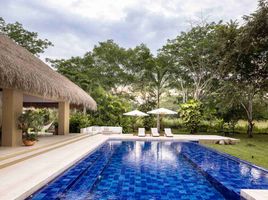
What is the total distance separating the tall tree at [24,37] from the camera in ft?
76.4

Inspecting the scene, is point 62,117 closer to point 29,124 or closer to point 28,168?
point 29,124

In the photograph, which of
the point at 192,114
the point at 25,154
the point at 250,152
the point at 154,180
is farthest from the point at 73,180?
the point at 192,114

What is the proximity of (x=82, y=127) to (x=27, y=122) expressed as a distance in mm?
8786

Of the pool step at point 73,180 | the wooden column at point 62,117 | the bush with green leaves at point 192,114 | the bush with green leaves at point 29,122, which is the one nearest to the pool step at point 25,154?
the bush with green leaves at point 29,122

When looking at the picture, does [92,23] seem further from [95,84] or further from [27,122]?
[27,122]

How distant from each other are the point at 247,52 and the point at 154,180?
425 inches

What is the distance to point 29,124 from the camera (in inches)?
355

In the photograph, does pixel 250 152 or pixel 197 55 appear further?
pixel 197 55

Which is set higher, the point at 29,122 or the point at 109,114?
the point at 109,114

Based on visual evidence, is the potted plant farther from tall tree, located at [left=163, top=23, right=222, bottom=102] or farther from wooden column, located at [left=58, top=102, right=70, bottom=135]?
tall tree, located at [left=163, top=23, right=222, bottom=102]

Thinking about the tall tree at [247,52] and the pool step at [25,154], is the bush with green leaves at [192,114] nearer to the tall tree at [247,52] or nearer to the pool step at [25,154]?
the tall tree at [247,52]

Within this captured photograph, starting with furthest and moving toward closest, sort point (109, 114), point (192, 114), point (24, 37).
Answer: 1. point (24, 37)
2. point (192, 114)
3. point (109, 114)

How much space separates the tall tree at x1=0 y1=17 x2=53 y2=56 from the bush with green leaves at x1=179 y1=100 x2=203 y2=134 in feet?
47.3

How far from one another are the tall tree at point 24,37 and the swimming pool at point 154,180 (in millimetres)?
18016
